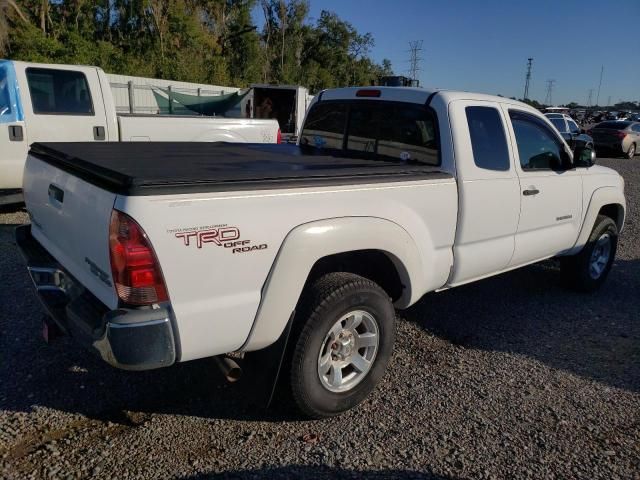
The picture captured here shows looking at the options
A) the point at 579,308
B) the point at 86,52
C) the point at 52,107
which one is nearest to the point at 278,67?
the point at 86,52

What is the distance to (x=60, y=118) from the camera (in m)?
7.00

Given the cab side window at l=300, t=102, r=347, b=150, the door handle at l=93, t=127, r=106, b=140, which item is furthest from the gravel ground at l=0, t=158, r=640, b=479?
the door handle at l=93, t=127, r=106, b=140

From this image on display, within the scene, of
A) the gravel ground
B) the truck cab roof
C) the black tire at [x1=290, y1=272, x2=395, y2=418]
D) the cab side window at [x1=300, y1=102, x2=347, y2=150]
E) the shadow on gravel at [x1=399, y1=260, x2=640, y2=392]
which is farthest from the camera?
the cab side window at [x1=300, y1=102, x2=347, y2=150]

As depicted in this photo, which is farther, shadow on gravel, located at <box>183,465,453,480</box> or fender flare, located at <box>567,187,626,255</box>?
fender flare, located at <box>567,187,626,255</box>

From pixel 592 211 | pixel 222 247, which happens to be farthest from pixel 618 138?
pixel 222 247

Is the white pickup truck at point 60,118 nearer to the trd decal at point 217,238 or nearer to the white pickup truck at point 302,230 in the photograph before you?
the white pickup truck at point 302,230

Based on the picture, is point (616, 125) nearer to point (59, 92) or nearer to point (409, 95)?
point (409, 95)

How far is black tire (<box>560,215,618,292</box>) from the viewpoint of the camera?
5.30m

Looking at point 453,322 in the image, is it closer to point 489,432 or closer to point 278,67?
point 489,432

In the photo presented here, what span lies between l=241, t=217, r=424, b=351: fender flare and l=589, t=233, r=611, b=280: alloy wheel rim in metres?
3.52

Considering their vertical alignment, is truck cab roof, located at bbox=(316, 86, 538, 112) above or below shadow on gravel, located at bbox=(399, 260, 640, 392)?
above

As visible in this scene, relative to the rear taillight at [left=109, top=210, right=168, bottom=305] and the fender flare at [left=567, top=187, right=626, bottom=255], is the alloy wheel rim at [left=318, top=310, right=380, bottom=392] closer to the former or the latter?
the rear taillight at [left=109, top=210, right=168, bottom=305]

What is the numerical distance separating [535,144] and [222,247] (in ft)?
10.6

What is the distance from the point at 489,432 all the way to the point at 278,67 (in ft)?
161
